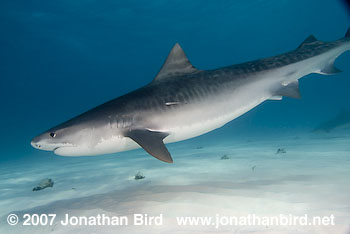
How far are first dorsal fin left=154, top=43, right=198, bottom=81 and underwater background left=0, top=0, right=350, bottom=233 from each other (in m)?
2.16

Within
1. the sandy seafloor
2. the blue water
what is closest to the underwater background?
the sandy seafloor

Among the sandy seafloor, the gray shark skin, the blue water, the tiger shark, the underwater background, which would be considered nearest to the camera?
the sandy seafloor

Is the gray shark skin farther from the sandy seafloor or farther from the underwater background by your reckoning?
the sandy seafloor

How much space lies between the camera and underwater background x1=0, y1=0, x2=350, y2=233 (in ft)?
12.5

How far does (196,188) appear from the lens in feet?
12.8

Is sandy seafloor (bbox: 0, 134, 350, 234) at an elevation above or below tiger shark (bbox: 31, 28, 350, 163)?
below

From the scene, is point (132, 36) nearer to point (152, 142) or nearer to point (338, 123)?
point (338, 123)

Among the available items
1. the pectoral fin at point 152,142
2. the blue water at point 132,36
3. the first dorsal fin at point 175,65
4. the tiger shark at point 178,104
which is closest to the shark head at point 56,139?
the tiger shark at point 178,104

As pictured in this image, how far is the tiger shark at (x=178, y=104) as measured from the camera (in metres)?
3.32

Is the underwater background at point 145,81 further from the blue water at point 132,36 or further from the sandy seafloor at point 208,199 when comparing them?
the blue water at point 132,36

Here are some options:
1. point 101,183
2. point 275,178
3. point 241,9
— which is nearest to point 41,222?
point 101,183

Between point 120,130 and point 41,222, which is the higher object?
point 120,130

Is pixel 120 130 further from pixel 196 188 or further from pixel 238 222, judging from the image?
pixel 238 222

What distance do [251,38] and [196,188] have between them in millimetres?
72913
